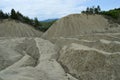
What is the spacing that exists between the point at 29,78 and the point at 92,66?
3018mm

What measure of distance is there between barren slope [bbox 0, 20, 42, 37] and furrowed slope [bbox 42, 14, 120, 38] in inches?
136

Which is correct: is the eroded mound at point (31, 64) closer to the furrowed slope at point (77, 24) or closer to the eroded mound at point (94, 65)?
the eroded mound at point (94, 65)

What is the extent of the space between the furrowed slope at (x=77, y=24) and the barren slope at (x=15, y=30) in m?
3.45

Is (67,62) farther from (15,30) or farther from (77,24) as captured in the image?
(15,30)

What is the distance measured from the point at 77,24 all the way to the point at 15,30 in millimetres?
10432

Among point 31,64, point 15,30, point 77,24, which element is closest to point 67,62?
point 31,64

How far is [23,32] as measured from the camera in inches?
1583

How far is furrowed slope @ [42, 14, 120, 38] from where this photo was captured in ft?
125

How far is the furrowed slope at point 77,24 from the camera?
125 ft

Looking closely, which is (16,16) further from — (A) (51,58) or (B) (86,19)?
(A) (51,58)

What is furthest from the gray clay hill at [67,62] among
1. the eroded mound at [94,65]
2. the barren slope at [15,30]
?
the barren slope at [15,30]

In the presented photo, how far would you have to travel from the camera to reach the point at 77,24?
39.1m

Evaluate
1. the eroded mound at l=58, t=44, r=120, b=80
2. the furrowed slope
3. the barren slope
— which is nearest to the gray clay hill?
the eroded mound at l=58, t=44, r=120, b=80

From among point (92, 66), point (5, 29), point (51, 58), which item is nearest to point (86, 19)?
point (5, 29)
